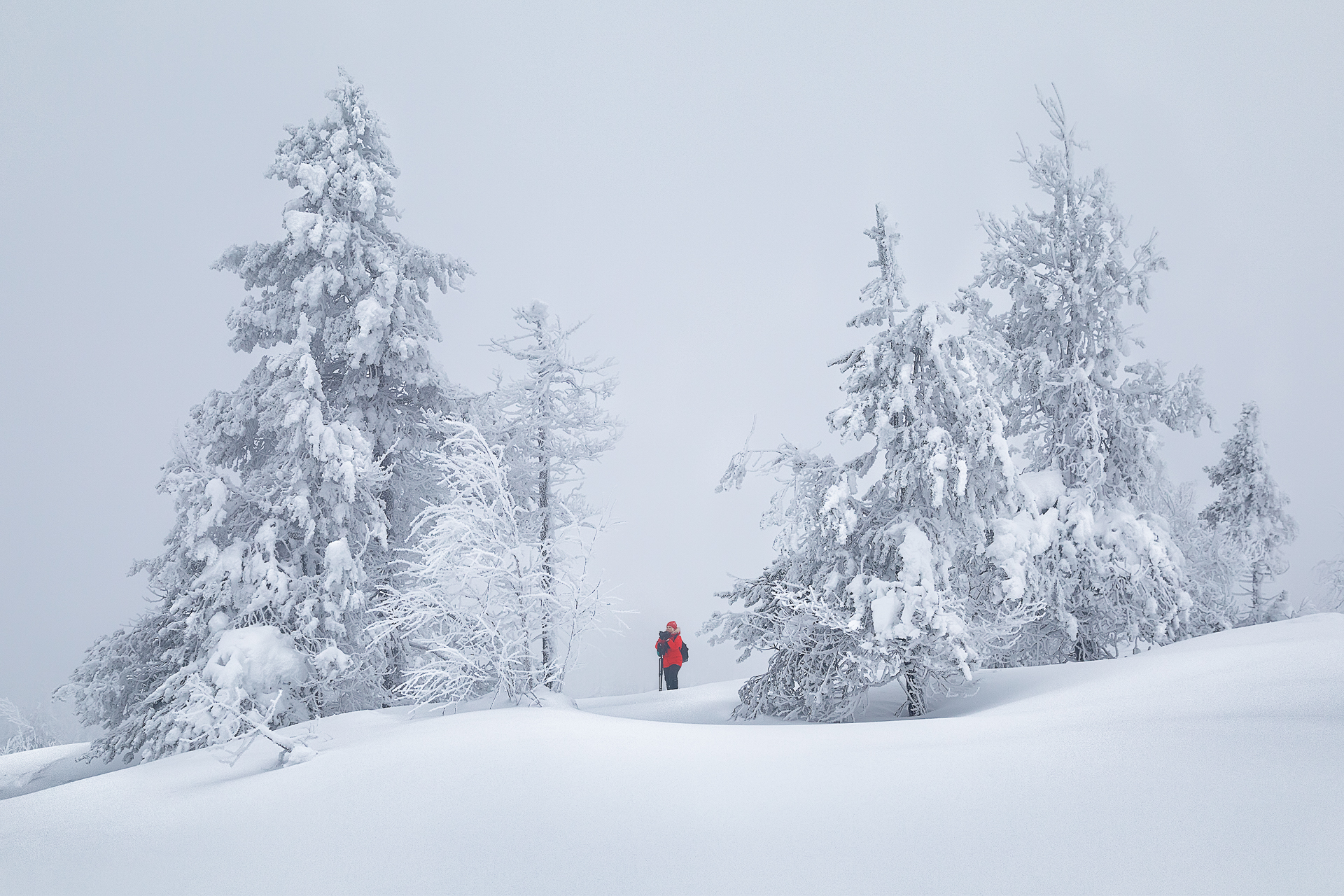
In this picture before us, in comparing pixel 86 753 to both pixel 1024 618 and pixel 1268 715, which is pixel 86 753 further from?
pixel 1268 715

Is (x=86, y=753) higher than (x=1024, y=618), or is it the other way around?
(x=1024, y=618)

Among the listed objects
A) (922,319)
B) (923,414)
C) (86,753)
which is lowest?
(86,753)

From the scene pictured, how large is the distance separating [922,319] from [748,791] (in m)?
8.02

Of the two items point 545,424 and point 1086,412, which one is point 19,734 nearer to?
point 545,424

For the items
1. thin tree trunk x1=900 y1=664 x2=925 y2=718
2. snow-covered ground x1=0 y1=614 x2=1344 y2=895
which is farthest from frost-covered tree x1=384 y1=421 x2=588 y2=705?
thin tree trunk x1=900 y1=664 x2=925 y2=718

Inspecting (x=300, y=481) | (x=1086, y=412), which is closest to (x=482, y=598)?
(x=300, y=481)

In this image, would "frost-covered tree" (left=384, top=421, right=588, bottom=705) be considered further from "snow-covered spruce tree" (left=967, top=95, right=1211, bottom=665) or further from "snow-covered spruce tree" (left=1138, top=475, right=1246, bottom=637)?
"snow-covered spruce tree" (left=1138, top=475, right=1246, bottom=637)

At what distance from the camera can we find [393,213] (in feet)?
53.6

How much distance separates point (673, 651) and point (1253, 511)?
15956 mm

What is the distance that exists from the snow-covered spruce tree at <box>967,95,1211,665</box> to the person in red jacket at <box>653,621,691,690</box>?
7116 millimetres

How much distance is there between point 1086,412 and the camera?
1573 cm

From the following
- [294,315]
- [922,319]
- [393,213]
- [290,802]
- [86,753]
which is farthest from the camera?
[393,213]

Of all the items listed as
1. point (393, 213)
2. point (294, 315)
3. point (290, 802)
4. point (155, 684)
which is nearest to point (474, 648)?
point (290, 802)

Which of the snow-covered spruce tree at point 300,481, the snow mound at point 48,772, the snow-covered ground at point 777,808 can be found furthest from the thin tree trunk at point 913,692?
the snow mound at point 48,772
